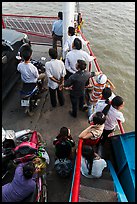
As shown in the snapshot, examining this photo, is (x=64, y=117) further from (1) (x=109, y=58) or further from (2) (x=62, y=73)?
(1) (x=109, y=58)

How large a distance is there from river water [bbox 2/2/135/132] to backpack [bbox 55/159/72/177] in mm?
3225

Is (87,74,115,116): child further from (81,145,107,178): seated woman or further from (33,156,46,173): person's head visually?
(33,156,46,173): person's head

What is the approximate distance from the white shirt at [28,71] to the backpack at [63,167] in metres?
2.00

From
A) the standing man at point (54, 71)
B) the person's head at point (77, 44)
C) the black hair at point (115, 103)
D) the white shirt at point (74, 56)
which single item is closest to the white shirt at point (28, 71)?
the standing man at point (54, 71)

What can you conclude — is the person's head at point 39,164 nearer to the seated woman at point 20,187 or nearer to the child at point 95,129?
the seated woman at point 20,187

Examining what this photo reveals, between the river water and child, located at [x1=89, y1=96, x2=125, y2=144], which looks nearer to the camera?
child, located at [x1=89, y1=96, x2=125, y2=144]

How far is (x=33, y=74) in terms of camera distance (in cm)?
472

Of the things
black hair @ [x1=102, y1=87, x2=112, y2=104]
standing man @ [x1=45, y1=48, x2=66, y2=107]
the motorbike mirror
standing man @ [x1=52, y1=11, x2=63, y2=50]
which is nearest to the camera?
black hair @ [x1=102, y1=87, x2=112, y2=104]

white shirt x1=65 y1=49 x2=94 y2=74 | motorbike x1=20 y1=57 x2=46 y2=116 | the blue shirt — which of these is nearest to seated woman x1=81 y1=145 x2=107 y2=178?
motorbike x1=20 y1=57 x2=46 y2=116

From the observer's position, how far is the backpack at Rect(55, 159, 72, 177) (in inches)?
147

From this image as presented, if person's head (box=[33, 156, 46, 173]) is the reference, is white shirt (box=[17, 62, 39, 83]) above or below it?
above

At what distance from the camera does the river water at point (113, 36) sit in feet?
25.8

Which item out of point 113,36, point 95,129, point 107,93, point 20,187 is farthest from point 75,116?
point 113,36

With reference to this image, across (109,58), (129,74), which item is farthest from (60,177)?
(109,58)
